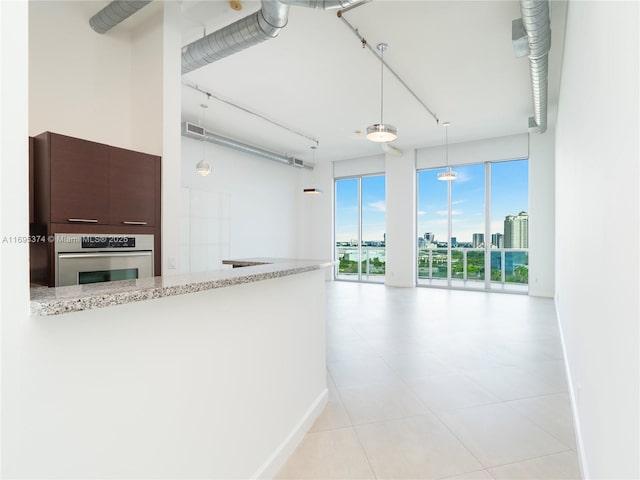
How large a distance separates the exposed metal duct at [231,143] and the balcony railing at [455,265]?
10.7 ft

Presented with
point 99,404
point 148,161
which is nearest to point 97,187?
point 148,161

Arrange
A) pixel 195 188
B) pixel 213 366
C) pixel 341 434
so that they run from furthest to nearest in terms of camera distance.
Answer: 1. pixel 195 188
2. pixel 341 434
3. pixel 213 366

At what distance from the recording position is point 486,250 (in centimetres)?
862

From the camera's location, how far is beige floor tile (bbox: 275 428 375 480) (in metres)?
2.02

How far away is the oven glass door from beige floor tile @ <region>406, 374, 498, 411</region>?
2.65 metres

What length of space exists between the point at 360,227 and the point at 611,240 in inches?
367

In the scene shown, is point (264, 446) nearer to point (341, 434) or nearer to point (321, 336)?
point (341, 434)

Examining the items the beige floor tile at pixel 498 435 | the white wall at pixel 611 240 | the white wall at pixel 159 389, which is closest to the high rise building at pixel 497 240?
the beige floor tile at pixel 498 435

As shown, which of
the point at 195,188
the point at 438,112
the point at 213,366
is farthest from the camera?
the point at 195,188

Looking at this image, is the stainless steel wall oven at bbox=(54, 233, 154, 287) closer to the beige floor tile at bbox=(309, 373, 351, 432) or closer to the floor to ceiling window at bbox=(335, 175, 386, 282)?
the beige floor tile at bbox=(309, 373, 351, 432)

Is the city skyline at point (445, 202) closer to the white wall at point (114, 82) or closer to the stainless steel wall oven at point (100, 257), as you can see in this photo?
the white wall at point (114, 82)

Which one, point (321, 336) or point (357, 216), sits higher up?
point (357, 216)

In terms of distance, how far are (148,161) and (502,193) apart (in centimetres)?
793

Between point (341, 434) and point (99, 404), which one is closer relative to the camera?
point (99, 404)
